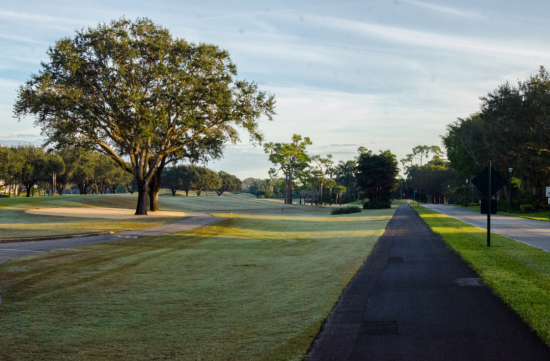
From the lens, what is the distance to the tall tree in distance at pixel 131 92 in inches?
1125

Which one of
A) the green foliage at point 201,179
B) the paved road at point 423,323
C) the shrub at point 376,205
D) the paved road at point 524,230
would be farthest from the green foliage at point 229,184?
the paved road at point 423,323

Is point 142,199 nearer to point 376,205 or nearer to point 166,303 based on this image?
point 166,303

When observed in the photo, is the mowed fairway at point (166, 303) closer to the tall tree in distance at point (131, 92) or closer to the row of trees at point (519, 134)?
the tall tree in distance at point (131, 92)

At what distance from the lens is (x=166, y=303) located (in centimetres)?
718

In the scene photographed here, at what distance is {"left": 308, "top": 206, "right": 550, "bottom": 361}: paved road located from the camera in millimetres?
4699

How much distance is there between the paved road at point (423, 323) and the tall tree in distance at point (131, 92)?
2347cm

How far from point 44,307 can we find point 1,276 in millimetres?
3160

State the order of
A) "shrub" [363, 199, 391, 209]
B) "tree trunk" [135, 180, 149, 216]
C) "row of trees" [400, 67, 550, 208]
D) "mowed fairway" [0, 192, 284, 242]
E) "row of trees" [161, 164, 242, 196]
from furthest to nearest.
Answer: "row of trees" [161, 164, 242, 196] < "shrub" [363, 199, 391, 209] < "row of trees" [400, 67, 550, 208] < "tree trunk" [135, 180, 149, 216] < "mowed fairway" [0, 192, 284, 242]

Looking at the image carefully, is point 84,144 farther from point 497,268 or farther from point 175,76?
point 497,268

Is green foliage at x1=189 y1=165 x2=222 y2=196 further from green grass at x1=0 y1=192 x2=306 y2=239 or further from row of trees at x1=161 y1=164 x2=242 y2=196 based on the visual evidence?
green grass at x1=0 y1=192 x2=306 y2=239

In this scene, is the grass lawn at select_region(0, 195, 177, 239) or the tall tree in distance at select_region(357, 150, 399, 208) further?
the tall tree in distance at select_region(357, 150, 399, 208)

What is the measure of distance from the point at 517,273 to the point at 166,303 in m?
7.64

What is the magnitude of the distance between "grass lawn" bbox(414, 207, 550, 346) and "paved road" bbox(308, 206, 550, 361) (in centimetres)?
21

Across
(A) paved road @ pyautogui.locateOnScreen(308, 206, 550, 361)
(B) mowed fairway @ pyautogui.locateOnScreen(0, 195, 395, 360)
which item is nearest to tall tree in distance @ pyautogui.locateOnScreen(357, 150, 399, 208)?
(B) mowed fairway @ pyautogui.locateOnScreen(0, 195, 395, 360)
